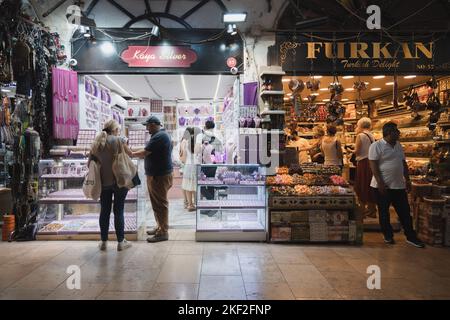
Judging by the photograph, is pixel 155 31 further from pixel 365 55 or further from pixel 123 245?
pixel 365 55

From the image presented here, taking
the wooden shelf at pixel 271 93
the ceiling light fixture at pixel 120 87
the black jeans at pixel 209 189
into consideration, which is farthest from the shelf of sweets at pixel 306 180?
the ceiling light fixture at pixel 120 87

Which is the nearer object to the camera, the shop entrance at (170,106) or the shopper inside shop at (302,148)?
the shop entrance at (170,106)

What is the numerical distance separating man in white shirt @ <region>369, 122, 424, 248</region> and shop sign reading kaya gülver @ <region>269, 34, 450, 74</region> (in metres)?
1.71

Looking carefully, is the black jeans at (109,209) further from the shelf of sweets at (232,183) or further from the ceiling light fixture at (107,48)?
the ceiling light fixture at (107,48)

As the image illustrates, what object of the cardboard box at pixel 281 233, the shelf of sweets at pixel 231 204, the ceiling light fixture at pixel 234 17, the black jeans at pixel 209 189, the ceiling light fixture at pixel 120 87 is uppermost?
the ceiling light fixture at pixel 234 17

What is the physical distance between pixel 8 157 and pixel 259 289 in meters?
5.61

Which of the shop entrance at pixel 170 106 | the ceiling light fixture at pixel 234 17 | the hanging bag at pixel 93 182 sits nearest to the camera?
the hanging bag at pixel 93 182

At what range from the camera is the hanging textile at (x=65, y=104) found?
5988 mm

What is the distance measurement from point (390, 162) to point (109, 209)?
4572 millimetres

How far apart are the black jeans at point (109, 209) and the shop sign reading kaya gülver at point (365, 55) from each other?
384cm

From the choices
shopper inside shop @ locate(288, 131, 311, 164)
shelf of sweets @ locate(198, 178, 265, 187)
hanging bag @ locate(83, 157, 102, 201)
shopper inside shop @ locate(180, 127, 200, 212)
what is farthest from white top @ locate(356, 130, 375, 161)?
hanging bag @ locate(83, 157, 102, 201)

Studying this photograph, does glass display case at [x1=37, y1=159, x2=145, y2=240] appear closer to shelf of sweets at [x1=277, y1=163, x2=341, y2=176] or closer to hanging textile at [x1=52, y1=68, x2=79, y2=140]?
hanging textile at [x1=52, y1=68, x2=79, y2=140]

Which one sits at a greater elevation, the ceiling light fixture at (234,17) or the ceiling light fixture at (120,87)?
the ceiling light fixture at (234,17)
